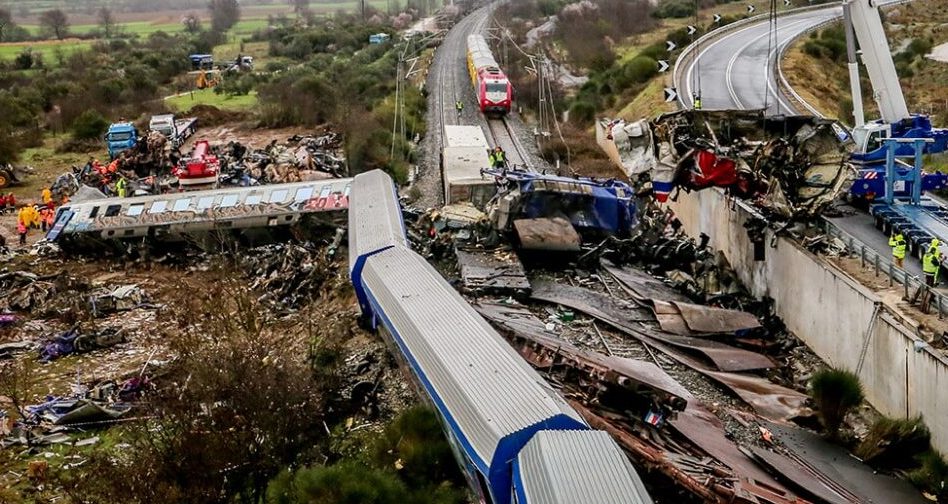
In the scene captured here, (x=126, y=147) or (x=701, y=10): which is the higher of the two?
(x=701, y=10)

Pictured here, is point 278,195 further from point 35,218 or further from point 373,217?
point 35,218

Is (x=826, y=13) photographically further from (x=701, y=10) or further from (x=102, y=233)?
(x=102, y=233)

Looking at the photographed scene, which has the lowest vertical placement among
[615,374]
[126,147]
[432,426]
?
[126,147]

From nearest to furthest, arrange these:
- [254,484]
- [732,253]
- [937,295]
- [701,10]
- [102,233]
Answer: [254,484]
[937,295]
[732,253]
[102,233]
[701,10]

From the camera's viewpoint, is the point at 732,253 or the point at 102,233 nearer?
the point at 732,253

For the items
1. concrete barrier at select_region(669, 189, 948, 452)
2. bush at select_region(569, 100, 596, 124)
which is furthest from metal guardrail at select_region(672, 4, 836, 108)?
concrete barrier at select_region(669, 189, 948, 452)

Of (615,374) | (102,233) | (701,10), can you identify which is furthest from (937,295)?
(701,10)

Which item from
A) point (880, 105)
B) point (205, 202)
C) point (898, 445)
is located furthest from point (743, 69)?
point (898, 445)
